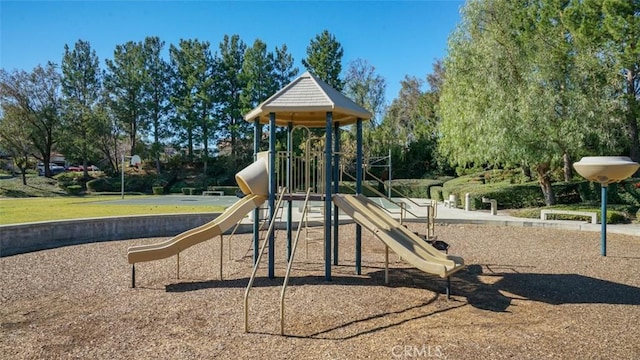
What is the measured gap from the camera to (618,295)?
6117mm

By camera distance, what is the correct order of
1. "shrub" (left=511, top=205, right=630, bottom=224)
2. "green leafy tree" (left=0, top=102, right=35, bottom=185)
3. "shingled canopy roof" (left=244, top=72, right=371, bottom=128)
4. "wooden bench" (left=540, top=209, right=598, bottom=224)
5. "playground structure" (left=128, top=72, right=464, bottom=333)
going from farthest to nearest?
1. "green leafy tree" (left=0, top=102, right=35, bottom=185)
2. "shrub" (left=511, top=205, right=630, bottom=224)
3. "wooden bench" (left=540, top=209, right=598, bottom=224)
4. "shingled canopy roof" (left=244, top=72, right=371, bottom=128)
5. "playground structure" (left=128, top=72, right=464, bottom=333)

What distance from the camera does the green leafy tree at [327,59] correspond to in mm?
35938

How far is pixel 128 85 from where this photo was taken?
40406 millimetres

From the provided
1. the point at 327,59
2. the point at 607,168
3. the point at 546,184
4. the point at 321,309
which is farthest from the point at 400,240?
the point at 327,59

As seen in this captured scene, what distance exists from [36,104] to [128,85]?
814 cm

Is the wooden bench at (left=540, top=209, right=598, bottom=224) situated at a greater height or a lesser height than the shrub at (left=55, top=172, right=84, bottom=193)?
lesser

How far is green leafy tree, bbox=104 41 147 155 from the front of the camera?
40125 millimetres

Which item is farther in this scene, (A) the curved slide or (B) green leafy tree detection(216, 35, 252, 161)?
(B) green leafy tree detection(216, 35, 252, 161)

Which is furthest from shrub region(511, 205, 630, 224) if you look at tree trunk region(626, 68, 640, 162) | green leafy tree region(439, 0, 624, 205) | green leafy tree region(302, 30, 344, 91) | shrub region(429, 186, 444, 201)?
green leafy tree region(302, 30, 344, 91)

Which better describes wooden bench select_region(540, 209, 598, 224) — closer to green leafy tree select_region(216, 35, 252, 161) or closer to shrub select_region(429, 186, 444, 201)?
shrub select_region(429, 186, 444, 201)

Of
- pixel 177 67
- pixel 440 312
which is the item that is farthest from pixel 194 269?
pixel 177 67

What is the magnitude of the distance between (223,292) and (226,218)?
1.29 m

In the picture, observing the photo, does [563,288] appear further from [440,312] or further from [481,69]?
[481,69]

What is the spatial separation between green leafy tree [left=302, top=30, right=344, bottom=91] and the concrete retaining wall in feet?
84.3
